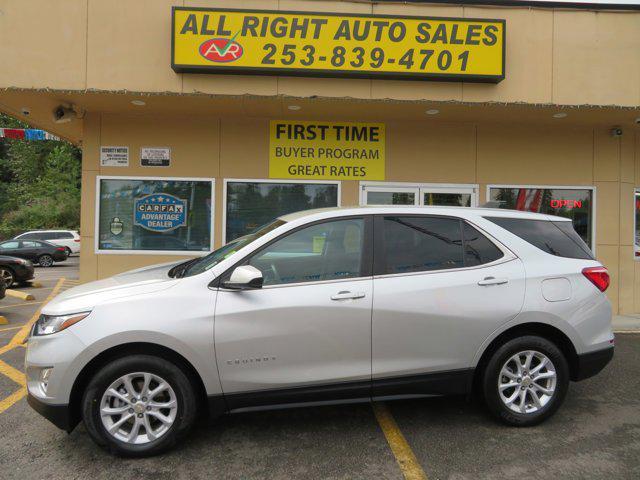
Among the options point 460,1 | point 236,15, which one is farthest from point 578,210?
point 236,15

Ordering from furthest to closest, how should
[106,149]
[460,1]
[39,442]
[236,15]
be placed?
[106,149] → [460,1] → [236,15] → [39,442]

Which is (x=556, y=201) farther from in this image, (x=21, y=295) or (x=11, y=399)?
(x=21, y=295)

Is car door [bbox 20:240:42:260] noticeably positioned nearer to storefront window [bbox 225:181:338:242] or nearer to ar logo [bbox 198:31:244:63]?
storefront window [bbox 225:181:338:242]

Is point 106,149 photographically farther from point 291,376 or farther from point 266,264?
point 291,376

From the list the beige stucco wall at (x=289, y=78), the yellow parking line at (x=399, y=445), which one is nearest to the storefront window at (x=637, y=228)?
the beige stucco wall at (x=289, y=78)

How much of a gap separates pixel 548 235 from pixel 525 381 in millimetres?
1232

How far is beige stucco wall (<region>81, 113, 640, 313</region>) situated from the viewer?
25.8 feet

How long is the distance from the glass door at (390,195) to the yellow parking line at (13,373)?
5566 millimetres

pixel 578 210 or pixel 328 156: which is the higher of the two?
pixel 328 156

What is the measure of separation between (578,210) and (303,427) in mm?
7041

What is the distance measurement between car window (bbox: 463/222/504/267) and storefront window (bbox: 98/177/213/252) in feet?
17.3

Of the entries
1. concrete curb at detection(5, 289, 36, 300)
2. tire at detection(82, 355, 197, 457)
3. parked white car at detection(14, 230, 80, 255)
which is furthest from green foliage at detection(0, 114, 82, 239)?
tire at detection(82, 355, 197, 457)

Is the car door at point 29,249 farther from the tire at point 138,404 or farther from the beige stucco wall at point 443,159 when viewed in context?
the tire at point 138,404

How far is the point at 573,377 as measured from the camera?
3.80m
